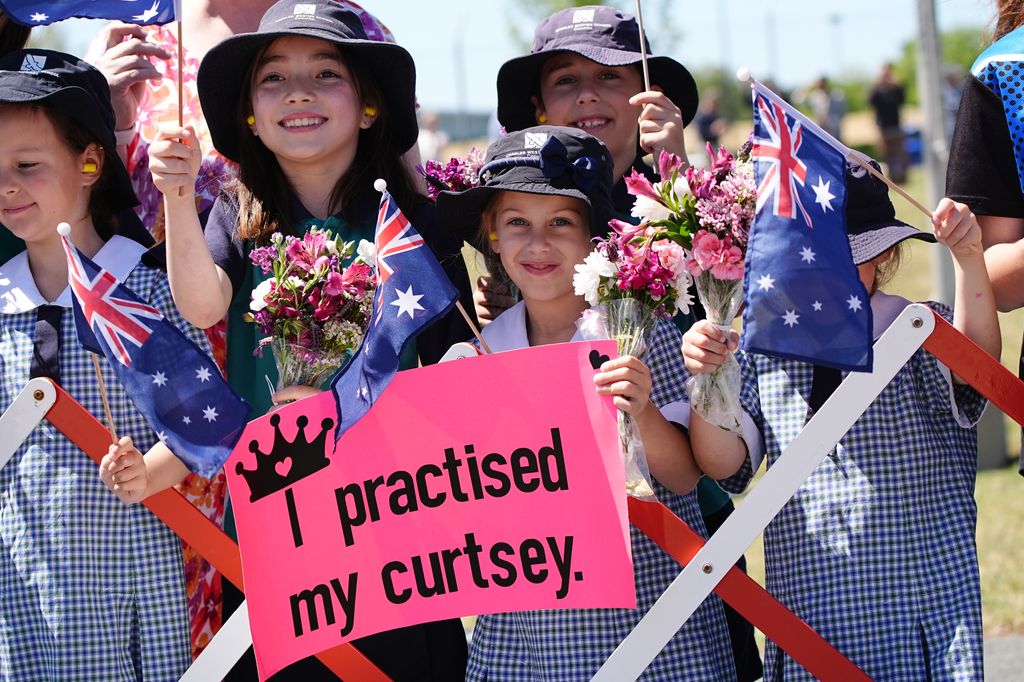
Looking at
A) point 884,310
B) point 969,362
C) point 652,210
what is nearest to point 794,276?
point 652,210

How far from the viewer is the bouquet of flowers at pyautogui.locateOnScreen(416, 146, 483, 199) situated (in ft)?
13.7

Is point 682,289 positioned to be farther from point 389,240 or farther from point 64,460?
point 64,460

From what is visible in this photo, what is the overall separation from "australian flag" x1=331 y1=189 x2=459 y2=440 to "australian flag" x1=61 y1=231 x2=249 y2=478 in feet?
0.96

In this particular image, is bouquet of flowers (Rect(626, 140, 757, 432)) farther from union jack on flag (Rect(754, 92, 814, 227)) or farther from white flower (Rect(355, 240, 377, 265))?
white flower (Rect(355, 240, 377, 265))

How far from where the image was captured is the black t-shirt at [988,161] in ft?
12.0

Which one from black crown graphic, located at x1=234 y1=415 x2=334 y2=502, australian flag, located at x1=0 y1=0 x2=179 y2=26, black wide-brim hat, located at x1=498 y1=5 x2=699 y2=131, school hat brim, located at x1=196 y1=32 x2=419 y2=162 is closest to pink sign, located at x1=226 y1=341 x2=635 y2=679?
black crown graphic, located at x1=234 y1=415 x2=334 y2=502

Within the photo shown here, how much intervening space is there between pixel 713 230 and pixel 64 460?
6.56 ft

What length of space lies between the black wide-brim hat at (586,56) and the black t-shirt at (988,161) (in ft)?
4.05

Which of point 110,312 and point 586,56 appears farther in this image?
point 586,56

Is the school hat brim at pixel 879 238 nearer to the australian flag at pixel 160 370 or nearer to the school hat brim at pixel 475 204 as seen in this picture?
the school hat brim at pixel 475 204

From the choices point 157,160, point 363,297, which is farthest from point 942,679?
point 157,160

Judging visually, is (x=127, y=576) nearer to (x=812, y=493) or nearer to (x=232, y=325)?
(x=232, y=325)

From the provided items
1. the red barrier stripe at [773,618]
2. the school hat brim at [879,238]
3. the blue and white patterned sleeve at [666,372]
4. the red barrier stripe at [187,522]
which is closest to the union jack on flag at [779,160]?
the school hat brim at [879,238]

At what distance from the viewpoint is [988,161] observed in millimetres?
3656
